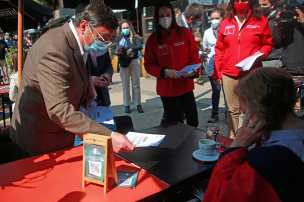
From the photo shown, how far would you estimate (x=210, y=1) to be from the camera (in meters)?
6.74

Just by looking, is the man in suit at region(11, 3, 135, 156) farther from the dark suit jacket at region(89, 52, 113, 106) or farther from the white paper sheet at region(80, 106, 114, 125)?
the dark suit jacket at region(89, 52, 113, 106)

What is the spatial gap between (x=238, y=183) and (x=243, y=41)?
243 centimetres

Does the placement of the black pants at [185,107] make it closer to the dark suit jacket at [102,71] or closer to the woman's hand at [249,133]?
the dark suit jacket at [102,71]

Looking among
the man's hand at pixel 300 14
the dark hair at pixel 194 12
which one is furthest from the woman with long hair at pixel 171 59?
the man's hand at pixel 300 14

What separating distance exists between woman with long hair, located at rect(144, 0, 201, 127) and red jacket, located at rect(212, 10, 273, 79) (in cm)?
42

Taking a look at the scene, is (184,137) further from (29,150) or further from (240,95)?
(29,150)

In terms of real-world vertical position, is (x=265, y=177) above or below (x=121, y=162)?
above

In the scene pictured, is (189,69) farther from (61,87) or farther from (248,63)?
(61,87)

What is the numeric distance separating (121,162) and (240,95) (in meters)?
0.85

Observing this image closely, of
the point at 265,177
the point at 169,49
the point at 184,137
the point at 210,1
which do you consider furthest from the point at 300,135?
the point at 210,1

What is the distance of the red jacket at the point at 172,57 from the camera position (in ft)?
10.5

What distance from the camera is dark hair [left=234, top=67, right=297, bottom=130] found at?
1.26 m

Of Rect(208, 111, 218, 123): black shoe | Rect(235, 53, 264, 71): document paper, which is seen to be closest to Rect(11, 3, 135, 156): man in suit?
Rect(235, 53, 264, 71): document paper

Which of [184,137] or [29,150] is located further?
[184,137]
